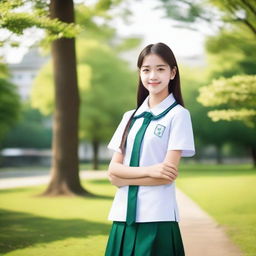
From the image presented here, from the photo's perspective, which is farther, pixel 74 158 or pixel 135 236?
pixel 74 158

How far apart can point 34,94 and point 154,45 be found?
25.3 meters

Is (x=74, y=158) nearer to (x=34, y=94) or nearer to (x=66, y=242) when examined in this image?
(x=66, y=242)

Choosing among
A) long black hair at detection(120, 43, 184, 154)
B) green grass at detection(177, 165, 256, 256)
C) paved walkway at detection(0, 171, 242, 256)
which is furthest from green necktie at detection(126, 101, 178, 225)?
green grass at detection(177, 165, 256, 256)

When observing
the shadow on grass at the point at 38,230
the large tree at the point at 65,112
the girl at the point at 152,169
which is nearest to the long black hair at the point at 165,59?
the girl at the point at 152,169

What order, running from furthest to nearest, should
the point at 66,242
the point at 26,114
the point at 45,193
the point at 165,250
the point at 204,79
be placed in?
the point at 26,114 → the point at 204,79 → the point at 45,193 → the point at 66,242 → the point at 165,250

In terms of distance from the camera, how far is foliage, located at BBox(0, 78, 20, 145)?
85.7ft

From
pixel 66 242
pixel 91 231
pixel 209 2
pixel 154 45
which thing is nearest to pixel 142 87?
pixel 154 45

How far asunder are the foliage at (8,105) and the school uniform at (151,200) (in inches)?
927

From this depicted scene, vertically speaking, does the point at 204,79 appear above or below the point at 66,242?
above

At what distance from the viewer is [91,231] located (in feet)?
26.0

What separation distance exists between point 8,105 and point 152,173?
80.1 feet

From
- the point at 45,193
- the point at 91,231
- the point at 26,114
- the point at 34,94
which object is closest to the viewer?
the point at 91,231

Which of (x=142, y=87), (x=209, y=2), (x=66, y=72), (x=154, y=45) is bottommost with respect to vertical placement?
(x=142, y=87)

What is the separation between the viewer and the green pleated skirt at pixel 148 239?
9.59 ft
